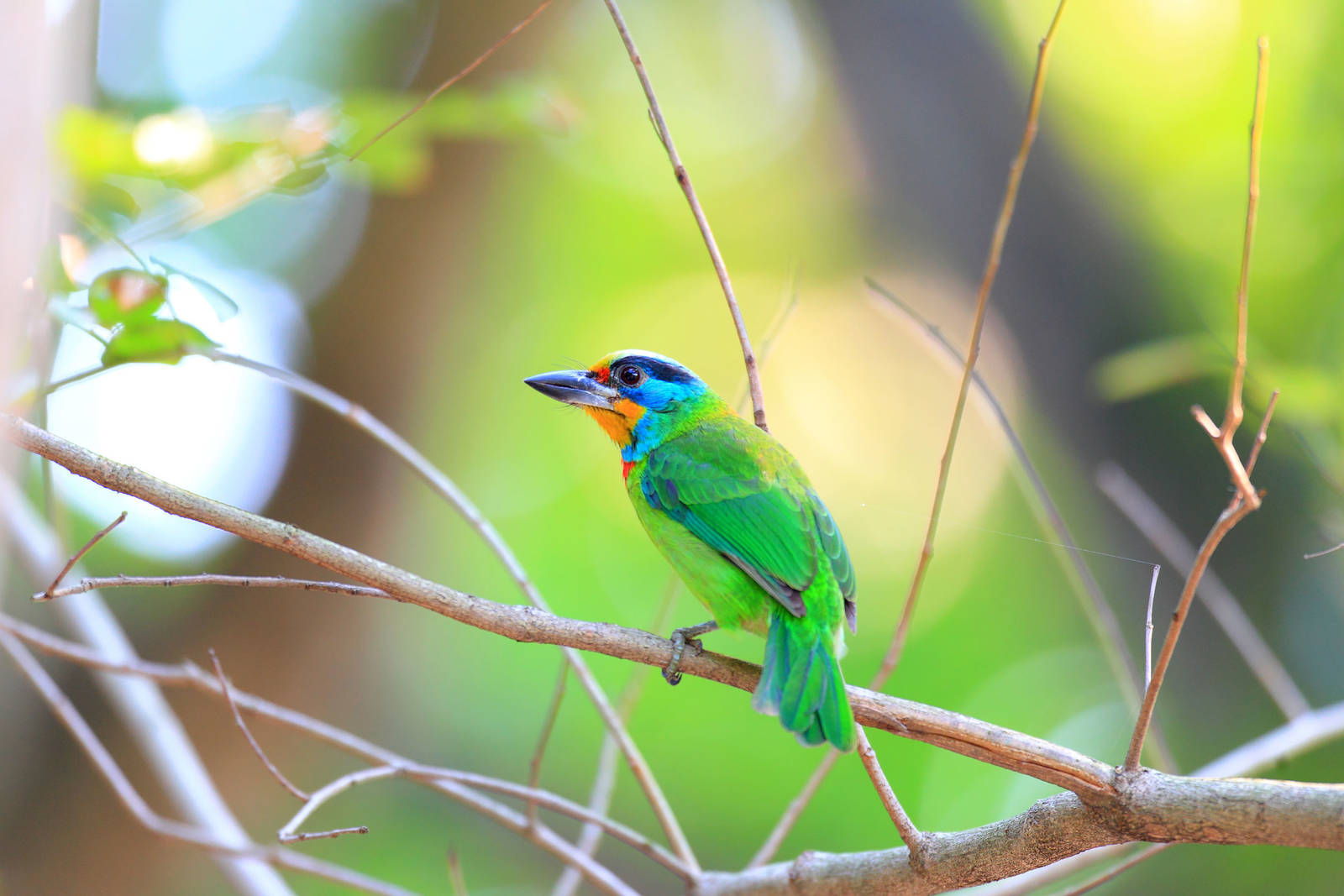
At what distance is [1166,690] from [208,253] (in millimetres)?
6184

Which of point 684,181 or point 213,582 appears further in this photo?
point 684,181

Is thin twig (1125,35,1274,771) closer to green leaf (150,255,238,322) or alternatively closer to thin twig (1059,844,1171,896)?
thin twig (1059,844,1171,896)

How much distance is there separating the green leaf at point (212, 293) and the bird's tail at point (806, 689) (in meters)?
1.36

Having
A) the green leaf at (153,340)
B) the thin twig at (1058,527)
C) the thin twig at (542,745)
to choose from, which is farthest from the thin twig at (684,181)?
the green leaf at (153,340)

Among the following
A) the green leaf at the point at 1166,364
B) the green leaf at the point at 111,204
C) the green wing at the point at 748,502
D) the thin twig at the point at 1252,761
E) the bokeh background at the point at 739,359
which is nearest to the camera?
the thin twig at the point at 1252,761

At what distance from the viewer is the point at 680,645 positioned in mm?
1873

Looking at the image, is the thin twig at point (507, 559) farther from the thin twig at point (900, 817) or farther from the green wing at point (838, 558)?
the green wing at point (838, 558)

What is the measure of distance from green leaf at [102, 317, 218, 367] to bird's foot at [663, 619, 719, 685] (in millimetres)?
1124

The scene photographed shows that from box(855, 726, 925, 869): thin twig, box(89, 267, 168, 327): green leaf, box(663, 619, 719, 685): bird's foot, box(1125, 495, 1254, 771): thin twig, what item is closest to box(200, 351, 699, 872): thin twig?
box(663, 619, 719, 685): bird's foot

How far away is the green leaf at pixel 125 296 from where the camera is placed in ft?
6.50

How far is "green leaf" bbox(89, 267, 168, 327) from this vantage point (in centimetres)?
198

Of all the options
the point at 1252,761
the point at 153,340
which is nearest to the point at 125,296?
the point at 153,340

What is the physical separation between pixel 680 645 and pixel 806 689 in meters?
0.30

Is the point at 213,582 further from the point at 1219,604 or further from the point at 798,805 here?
the point at 1219,604
